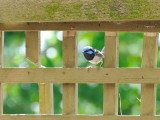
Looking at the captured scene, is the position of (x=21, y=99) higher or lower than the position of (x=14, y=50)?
lower

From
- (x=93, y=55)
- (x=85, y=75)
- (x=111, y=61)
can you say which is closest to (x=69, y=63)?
(x=85, y=75)

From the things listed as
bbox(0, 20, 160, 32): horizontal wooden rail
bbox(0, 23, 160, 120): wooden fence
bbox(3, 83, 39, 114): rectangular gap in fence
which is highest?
bbox(0, 20, 160, 32): horizontal wooden rail

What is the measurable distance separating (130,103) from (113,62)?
3079 mm

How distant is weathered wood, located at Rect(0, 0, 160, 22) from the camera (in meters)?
2.97

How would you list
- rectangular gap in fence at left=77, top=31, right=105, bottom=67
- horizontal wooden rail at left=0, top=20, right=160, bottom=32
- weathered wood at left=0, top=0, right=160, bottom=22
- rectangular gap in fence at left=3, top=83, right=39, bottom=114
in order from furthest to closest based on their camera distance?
1. rectangular gap in fence at left=3, top=83, right=39, bottom=114
2. rectangular gap in fence at left=77, top=31, right=105, bottom=67
3. horizontal wooden rail at left=0, top=20, right=160, bottom=32
4. weathered wood at left=0, top=0, right=160, bottom=22

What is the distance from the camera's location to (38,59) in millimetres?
3311

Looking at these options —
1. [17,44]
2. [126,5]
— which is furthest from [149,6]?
[17,44]

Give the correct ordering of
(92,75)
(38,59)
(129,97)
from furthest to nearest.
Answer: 1. (129,97)
2. (38,59)
3. (92,75)

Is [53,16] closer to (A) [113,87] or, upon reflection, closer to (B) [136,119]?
(A) [113,87]

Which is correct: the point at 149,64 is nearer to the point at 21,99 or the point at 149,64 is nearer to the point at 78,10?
the point at 78,10

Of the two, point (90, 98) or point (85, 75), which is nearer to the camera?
point (85, 75)

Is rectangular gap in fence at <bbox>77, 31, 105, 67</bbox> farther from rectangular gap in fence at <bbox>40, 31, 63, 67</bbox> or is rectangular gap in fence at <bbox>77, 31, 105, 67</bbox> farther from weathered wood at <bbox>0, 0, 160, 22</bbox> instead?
weathered wood at <bbox>0, 0, 160, 22</bbox>

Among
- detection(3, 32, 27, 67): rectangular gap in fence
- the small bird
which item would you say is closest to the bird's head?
the small bird

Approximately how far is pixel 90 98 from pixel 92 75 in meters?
3.15
